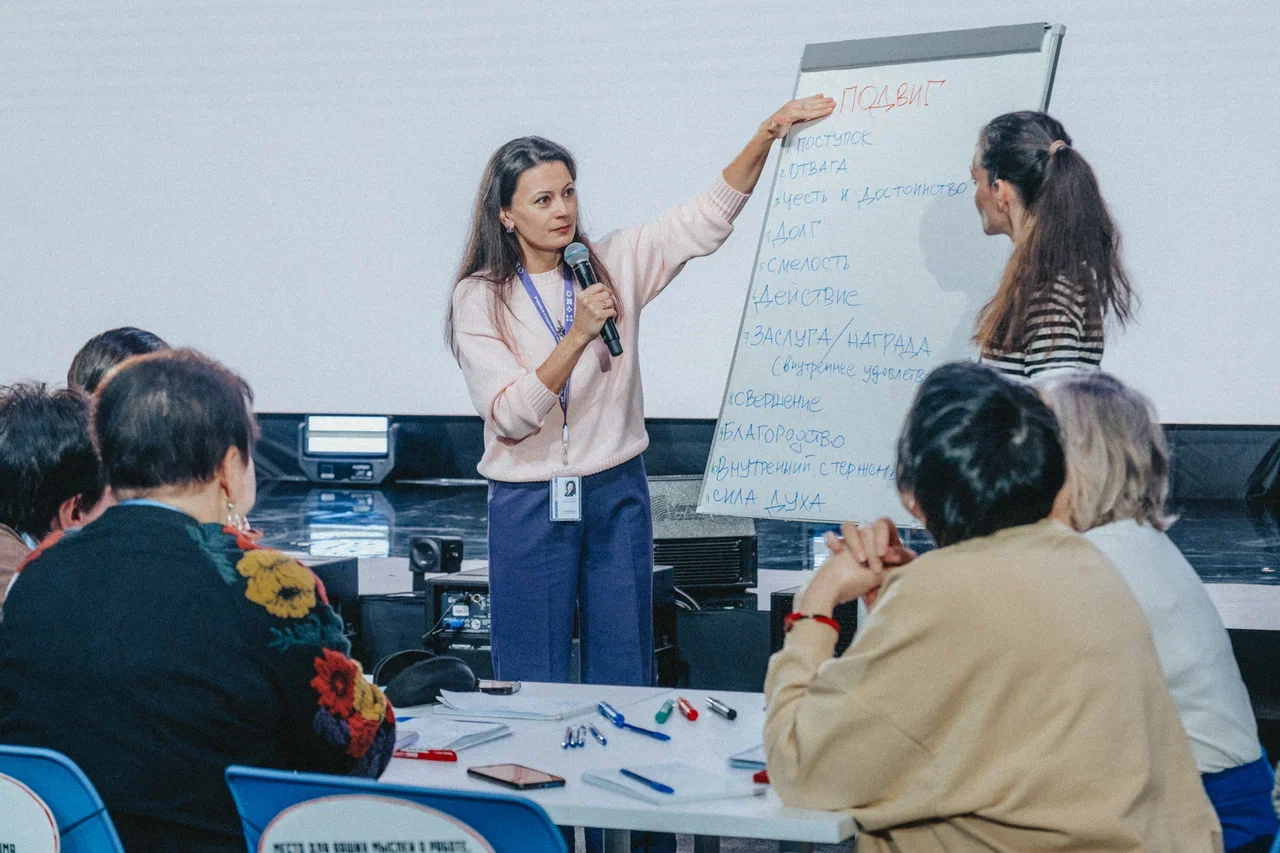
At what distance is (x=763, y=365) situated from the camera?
9.18 feet

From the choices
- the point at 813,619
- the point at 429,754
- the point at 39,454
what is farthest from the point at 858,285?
the point at 39,454

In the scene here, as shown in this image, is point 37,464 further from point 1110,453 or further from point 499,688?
point 1110,453

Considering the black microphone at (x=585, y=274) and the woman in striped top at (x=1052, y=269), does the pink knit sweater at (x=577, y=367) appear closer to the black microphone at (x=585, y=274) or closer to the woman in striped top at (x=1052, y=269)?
the black microphone at (x=585, y=274)

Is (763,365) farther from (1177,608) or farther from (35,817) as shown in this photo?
(35,817)

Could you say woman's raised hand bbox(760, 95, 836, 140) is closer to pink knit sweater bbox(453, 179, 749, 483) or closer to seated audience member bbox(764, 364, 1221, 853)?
pink knit sweater bbox(453, 179, 749, 483)

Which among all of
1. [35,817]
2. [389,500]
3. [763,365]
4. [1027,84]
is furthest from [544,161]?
[389,500]

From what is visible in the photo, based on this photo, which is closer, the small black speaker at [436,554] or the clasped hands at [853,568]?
the clasped hands at [853,568]

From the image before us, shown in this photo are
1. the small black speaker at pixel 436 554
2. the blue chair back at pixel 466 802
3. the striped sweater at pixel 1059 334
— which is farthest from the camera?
the small black speaker at pixel 436 554

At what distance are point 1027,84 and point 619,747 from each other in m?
1.64

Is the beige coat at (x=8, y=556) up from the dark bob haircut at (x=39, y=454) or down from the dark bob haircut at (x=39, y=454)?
down

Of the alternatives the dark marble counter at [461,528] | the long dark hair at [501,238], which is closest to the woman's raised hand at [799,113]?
the long dark hair at [501,238]

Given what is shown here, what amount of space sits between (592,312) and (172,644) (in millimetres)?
1329

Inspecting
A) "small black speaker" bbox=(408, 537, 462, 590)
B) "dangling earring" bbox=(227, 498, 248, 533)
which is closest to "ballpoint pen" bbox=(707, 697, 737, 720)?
"dangling earring" bbox=(227, 498, 248, 533)

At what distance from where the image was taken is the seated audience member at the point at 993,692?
1.27 metres
